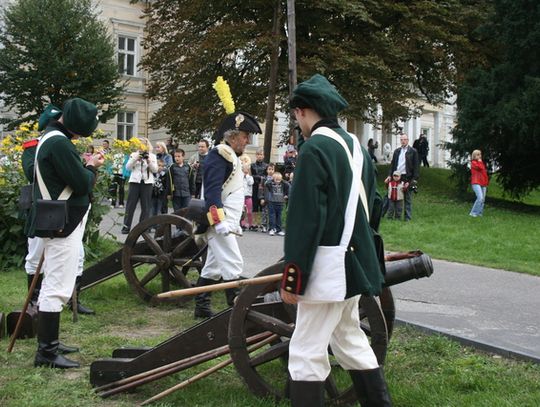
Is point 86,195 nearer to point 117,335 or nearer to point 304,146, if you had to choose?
point 117,335

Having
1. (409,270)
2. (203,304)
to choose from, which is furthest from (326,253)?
(203,304)

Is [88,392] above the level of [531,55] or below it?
below

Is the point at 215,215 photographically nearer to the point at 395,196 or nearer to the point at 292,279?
the point at 292,279

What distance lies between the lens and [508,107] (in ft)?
62.9

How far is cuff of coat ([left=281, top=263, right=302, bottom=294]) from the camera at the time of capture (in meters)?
3.45

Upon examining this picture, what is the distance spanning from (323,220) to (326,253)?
175 mm

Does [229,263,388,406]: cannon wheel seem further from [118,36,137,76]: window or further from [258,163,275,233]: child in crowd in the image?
[118,36,137,76]: window

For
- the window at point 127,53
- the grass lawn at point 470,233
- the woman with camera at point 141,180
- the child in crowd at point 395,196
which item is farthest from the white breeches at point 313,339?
the window at point 127,53

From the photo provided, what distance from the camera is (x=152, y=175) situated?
546 inches

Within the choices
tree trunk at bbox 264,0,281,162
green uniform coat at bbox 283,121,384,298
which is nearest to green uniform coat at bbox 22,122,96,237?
green uniform coat at bbox 283,121,384,298

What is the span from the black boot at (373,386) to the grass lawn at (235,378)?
0.63 metres

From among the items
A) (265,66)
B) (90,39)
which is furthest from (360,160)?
(90,39)

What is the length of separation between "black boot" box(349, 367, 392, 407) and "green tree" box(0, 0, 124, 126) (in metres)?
26.5

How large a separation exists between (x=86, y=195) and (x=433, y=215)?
12.6m
